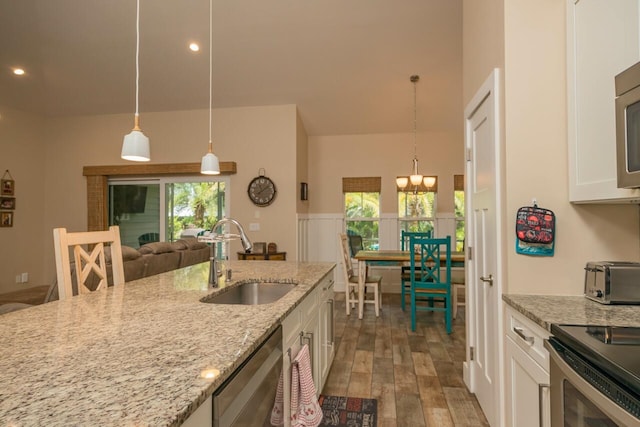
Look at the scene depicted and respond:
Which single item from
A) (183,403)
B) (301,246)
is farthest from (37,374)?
(301,246)

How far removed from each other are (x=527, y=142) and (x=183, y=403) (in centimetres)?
175

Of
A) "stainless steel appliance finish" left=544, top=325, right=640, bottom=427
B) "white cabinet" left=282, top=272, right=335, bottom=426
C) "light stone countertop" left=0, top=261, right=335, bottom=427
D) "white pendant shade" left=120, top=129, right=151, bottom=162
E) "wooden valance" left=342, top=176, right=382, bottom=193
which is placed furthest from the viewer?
"wooden valance" left=342, top=176, right=382, bottom=193

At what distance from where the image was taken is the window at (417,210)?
229 inches

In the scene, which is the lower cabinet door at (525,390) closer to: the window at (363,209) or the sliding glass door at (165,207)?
the window at (363,209)

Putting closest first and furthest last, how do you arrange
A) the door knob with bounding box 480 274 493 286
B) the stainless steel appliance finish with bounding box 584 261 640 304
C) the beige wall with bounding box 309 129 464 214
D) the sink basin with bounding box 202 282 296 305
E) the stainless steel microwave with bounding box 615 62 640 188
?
1. the stainless steel microwave with bounding box 615 62 640 188
2. the stainless steel appliance finish with bounding box 584 261 640 304
3. the door knob with bounding box 480 274 493 286
4. the sink basin with bounding box 202 282 296 305
5. the beige wall with bounding box 309 129 464 214

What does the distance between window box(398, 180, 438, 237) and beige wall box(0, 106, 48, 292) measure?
625 centimetres

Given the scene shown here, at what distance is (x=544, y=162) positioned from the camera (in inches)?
64.0

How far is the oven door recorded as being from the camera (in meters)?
0.82

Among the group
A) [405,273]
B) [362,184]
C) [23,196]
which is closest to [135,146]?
[405,273]

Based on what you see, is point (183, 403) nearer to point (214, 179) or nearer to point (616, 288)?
point (616, 288)

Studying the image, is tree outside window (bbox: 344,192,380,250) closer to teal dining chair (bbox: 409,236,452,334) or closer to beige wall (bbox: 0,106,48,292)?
teal dining chair (bbox: 409,236,452,334)

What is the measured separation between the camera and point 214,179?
18.9 feet

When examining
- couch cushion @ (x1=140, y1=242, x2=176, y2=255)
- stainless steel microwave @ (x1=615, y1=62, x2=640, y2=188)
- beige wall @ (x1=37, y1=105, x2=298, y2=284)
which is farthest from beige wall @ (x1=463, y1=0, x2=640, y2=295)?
beige wall @ (x1=37, y1=105, x2=298, y2=284)

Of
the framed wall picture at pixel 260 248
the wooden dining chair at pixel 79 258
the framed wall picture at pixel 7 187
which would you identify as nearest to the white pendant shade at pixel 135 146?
the wooden dining chair at pixel 79 258
